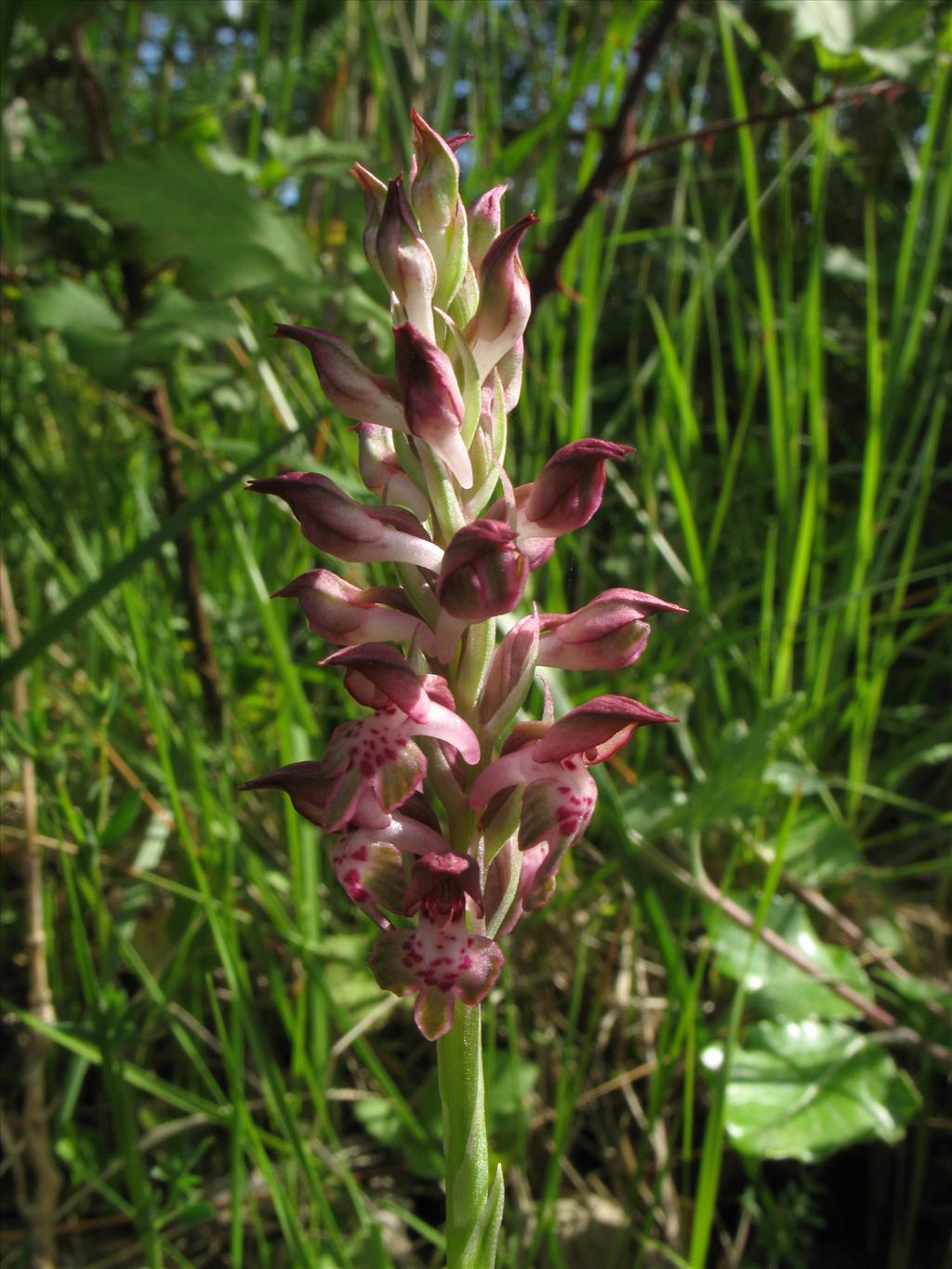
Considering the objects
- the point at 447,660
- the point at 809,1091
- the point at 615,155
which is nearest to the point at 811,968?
the point at 809,1091

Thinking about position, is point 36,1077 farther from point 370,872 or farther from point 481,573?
point 481,573

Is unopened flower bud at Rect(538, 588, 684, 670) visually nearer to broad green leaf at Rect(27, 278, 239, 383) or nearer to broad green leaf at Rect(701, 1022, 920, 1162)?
broad green leaf at Rect(701, 1022, 920, 1162)

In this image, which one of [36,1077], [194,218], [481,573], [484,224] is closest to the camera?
[481,573]

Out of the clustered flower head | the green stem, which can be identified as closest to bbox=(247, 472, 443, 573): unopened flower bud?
the clustered flower head

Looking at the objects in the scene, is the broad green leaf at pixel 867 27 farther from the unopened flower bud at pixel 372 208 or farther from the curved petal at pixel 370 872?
the curved petal at pixel 370 872

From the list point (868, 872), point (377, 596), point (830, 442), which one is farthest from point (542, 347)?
point (377, 596)

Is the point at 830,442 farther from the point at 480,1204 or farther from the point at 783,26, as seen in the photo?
the point at 480,1204
